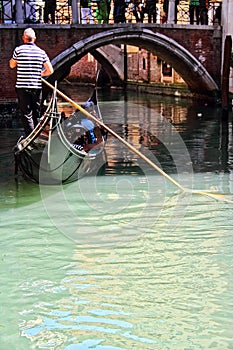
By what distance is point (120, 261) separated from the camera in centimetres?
233

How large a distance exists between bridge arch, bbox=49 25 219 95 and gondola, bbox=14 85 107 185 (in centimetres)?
370

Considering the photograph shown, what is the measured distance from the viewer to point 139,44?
27.9 ft

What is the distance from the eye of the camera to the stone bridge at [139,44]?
739 centimetres

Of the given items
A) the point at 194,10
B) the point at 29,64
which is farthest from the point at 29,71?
the point at 194,10

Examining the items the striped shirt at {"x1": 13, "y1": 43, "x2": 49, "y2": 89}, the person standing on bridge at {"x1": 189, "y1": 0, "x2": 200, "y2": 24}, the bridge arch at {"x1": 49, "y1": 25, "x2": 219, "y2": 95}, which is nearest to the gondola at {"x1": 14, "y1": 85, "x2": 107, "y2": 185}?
the striped shirt at {"x1": 13, "y1": 43, "x2": 49, "y2": 89}

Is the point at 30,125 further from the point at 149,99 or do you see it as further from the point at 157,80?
the point at 157,80

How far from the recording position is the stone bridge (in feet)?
24.2

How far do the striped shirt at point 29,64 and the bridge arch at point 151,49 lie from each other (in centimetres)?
392

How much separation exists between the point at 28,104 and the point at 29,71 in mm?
174

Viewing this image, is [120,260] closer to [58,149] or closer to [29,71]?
[58,149]

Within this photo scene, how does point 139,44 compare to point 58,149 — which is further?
→ point 139,44

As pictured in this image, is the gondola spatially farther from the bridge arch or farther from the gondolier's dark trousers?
the bridge arch

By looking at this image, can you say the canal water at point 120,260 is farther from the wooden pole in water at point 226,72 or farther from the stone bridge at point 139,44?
the stone bridge at point 139,44

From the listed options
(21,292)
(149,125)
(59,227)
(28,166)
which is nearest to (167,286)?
(21,292)
